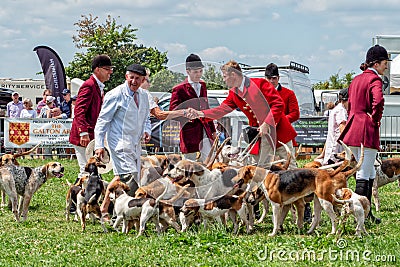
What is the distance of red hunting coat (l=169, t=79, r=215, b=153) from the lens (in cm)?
912

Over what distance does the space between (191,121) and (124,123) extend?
4.06 feet

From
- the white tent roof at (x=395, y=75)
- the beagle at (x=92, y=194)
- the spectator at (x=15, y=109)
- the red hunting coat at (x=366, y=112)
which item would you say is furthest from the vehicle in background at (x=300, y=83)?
the beagle at (x=92, y=194)

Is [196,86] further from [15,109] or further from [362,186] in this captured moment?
[15,109]

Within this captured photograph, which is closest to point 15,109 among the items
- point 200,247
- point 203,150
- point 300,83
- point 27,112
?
point 27,112

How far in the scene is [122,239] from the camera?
7.86 metres

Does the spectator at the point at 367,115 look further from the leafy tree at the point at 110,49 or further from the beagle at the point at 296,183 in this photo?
the leafy tree at the point at 110,49

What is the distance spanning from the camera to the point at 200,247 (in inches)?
279

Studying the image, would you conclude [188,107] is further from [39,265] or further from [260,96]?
[39,265]

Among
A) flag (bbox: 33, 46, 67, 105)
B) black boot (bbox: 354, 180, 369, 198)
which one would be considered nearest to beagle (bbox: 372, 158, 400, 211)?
black boot (bbox: 354, 180, 369, 198)

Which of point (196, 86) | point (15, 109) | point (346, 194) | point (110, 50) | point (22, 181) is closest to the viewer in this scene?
point (346, 194)

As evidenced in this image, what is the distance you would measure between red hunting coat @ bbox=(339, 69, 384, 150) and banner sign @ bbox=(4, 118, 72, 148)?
39.9 feet

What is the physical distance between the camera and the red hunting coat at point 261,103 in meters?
8.88

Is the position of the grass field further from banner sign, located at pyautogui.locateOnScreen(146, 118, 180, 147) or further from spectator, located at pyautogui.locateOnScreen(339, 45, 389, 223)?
banner sign, located at pyautogui.locateOnScreen(146, 118, 180, 147)

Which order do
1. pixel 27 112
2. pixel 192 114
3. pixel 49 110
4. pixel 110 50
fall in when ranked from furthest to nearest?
pixel 110 50, pixel 27 112, pixel 49 110, pixel 192 114
